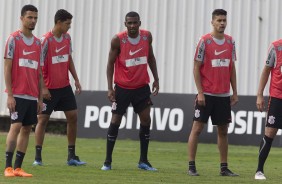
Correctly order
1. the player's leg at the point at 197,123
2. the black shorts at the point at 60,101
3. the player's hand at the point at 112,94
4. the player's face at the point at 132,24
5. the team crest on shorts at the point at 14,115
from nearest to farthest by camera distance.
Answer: the team crest on shorts at the point at 14,115 < the player's leg at the point at 197,123 < the player's face at the point at 132,24 < the player's hand at the point at 112,94 < the black shorts at the point at 60,101

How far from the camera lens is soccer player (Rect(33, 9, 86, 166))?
1490 centimetres

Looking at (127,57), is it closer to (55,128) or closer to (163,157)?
(163,157)

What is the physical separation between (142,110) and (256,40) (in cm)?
1042

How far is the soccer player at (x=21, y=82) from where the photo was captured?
12.8 meters

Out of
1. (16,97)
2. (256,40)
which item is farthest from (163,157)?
(256,40)

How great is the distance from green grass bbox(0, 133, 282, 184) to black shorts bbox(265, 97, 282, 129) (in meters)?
0.73

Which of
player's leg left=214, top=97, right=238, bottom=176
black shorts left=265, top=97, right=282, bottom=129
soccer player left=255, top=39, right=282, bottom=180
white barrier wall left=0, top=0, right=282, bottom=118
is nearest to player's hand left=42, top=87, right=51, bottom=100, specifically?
player's leg left=214, top=97, right=238, bottom=176

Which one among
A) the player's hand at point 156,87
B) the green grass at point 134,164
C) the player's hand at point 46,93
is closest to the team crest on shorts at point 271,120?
the green grass at point 134,164

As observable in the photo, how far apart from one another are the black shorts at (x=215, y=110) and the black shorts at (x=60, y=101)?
2285 mm

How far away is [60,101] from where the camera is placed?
50.0ft

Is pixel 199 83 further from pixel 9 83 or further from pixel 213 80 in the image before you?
pixel 9 83

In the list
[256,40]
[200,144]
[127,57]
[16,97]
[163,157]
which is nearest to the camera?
[16,97]

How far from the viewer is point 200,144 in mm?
21844

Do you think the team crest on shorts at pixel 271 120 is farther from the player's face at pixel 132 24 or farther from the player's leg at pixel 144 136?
the player's face at pixel 132 24
